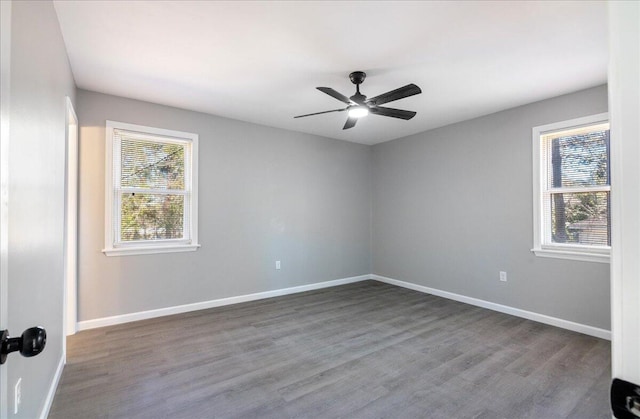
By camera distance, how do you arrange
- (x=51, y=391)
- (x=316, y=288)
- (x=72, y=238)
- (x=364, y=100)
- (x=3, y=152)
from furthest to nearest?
1. (x=316, y=288)
2. (x=72, y=238)
3. (x=364, y=100)
4. (x=51, y=391)
5. (x=3, y=152)

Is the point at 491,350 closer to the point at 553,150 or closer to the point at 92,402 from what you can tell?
the point at 553,150

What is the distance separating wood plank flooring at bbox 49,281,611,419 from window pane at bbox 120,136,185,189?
5.28 feet

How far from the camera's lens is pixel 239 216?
167 inches

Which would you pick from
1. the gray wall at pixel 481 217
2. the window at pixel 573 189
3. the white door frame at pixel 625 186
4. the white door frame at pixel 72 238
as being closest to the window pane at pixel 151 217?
the white door frame at pixel 72 238

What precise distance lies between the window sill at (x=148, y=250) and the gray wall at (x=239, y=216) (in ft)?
0.22

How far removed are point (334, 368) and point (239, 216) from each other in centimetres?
246

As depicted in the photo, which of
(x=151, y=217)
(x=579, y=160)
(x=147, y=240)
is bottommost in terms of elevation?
(x=147, y=240)

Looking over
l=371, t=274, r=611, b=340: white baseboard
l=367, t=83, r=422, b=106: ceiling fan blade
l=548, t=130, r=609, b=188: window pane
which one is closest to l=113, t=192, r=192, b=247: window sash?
l=367, t=83, r=422, b=106: ceiling fan blade

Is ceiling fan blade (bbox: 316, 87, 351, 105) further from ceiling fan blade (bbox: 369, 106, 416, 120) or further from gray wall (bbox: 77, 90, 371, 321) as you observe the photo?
gray wall (bbox: 77, 90, 371, 321)

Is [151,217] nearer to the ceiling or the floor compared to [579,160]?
nearer to the floor

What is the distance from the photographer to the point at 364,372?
240cm

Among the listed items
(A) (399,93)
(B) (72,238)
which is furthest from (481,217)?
(B) (72,238)

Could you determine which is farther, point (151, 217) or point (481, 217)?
point (481, 217)

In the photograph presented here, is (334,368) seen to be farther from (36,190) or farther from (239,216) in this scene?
(239,216)
